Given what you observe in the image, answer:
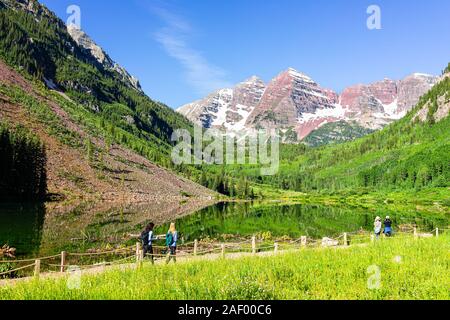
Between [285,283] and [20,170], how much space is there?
11042 cm

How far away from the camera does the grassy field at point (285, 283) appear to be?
14.2 meters

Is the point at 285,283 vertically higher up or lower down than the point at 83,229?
lower down

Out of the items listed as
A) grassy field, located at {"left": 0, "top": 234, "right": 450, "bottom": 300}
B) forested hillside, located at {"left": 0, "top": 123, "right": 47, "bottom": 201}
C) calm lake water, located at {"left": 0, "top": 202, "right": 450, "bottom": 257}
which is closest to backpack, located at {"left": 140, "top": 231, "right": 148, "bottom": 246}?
grassy field, located at {"left": 0, "top": 234, "right": 450, "bottom": 300}

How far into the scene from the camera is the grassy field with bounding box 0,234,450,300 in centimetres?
1416

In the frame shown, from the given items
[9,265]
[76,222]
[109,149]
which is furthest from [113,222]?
[109,149]

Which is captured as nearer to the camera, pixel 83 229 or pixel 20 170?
pixel 83 229

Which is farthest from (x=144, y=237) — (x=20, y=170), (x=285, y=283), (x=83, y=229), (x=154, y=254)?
(x=20, y=170)

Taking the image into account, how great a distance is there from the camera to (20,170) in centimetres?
11081

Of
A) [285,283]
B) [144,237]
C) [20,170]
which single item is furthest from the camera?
[20,170]

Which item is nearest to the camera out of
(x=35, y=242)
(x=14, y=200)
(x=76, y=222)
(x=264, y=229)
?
(x=35, y=242)

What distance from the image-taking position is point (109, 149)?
17100 centimetres

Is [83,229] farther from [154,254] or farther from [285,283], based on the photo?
[285,283]
